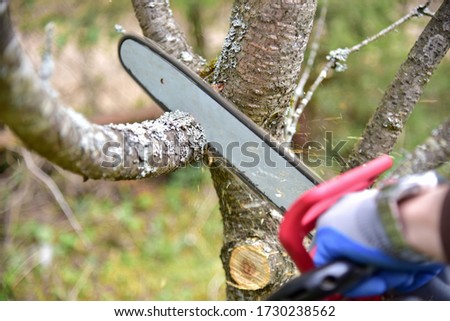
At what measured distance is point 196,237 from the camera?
9.68 feet

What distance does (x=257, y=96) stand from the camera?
49.4 inches

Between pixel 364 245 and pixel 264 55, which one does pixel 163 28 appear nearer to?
pixel 264 55

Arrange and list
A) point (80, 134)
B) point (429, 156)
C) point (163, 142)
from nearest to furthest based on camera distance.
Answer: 1. point (80, 134)
2. point (163, 142)
3. point (429, 156)

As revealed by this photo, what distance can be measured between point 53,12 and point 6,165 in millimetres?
899

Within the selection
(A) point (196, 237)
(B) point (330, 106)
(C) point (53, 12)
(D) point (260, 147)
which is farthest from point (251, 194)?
(C) point (53, 12)

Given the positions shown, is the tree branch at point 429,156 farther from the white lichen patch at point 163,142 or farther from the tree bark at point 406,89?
the white lichen patch at point 163,142

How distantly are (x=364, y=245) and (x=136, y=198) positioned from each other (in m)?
2.53

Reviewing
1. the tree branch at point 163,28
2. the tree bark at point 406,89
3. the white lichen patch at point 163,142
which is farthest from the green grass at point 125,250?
the white lichen patch at point 163,142

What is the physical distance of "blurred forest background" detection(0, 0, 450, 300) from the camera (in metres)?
2.55

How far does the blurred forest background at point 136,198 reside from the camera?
2.55 meters

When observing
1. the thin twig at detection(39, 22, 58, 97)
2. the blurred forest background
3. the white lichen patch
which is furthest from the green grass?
the thin twig at detection(39, 22, 58, 97)

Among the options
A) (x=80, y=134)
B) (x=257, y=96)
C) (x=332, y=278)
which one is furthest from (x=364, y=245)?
(x=257, y=96)
